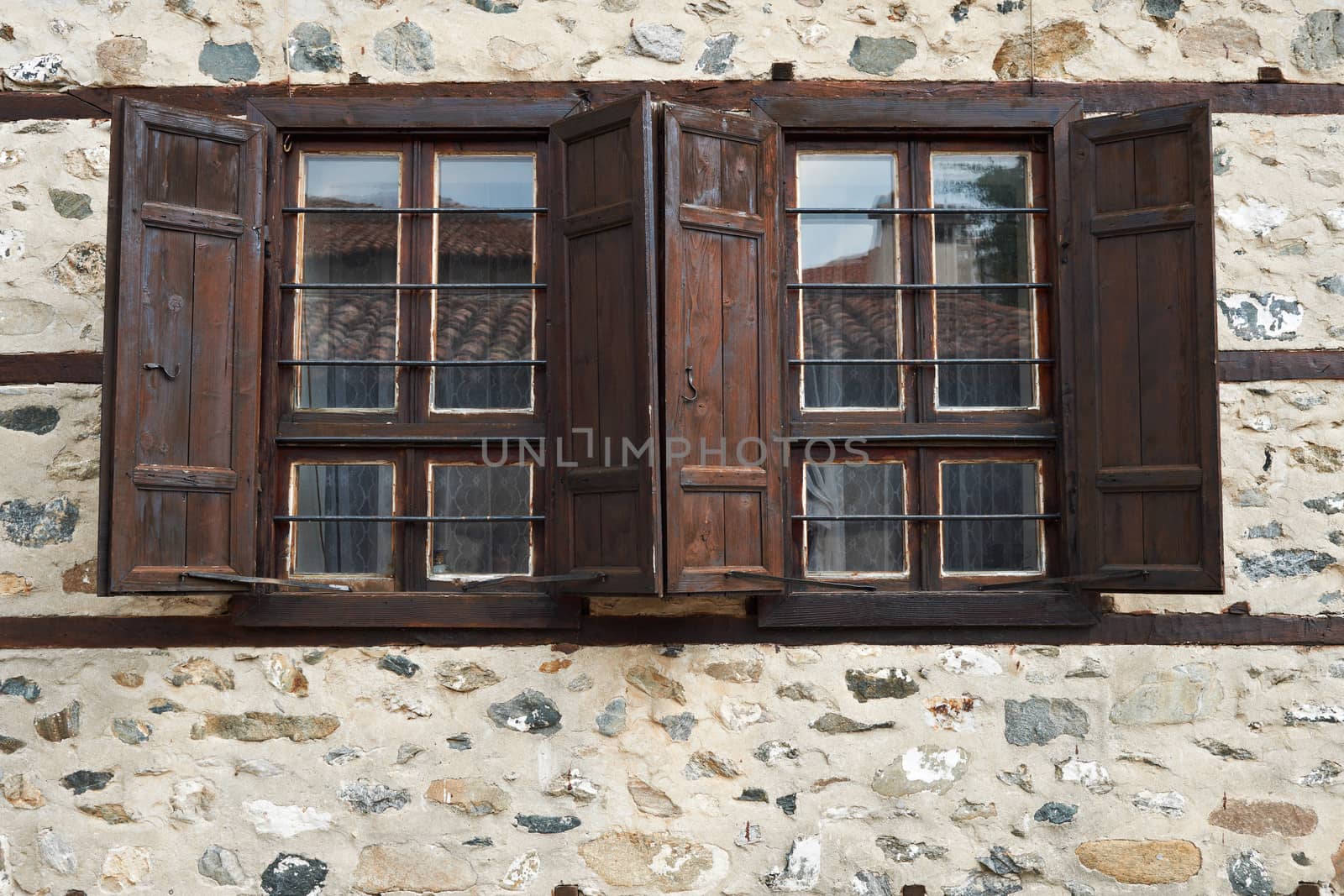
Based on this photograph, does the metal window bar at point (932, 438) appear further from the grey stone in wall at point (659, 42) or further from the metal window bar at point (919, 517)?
the grey stone in wall at point (659, 42)

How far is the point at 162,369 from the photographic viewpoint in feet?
11.0

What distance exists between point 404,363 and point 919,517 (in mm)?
1686

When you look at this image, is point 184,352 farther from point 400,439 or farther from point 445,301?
point 445,301

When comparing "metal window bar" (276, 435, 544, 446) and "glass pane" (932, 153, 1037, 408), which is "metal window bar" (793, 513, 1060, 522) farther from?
"metal window bar" (276, 435, 544, 446)

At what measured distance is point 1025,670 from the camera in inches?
139

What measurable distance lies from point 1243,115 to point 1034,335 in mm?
964

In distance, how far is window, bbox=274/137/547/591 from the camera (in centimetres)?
366

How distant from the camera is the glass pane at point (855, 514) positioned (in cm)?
367

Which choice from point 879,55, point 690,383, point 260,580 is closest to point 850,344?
point 690,383

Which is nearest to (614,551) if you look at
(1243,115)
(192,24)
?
(192,24)

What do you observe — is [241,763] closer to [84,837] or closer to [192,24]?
[84,837]

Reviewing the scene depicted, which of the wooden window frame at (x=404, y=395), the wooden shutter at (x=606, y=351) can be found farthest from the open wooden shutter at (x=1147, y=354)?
the wooden window frame at (x=404, y=395)

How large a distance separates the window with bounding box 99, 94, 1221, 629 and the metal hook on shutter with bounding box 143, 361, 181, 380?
0.01m

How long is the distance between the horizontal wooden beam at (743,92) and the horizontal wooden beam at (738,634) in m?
1.62
